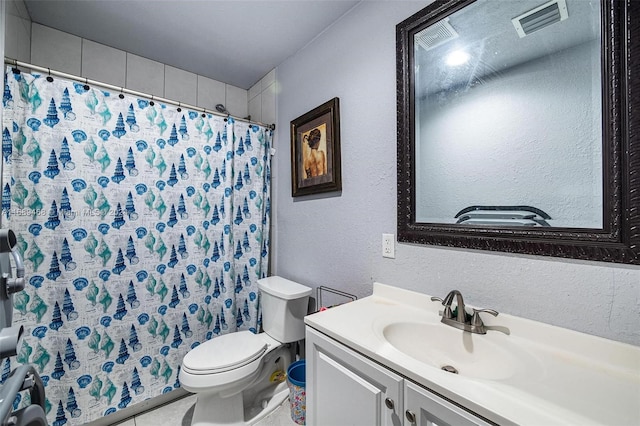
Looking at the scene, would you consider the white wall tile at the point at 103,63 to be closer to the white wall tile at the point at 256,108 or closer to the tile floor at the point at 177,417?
the white wall tile at the point at 256,108

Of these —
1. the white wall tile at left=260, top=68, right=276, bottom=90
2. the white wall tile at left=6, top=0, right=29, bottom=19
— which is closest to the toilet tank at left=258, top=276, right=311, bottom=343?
the white wall tile at left=260, top=68, right=276, bottom=90

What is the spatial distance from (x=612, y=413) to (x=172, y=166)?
2.07 m

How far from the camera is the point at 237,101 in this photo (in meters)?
2.41

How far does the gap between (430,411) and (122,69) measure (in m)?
2.57

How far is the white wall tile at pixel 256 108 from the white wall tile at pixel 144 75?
703 millimetres

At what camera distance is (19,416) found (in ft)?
2.30

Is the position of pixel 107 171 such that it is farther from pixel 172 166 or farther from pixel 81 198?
pixel 172 166

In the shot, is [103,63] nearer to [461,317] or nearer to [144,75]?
[144,75]

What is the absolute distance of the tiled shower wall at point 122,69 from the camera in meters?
1.44

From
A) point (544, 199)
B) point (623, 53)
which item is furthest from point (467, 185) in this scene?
point (623, 53)

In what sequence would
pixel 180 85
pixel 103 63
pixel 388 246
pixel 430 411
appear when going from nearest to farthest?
pixel 430 411 < pixel 388 246 < pixel 103 63 < pixel 180 85

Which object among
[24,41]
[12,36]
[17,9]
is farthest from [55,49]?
[12,36]

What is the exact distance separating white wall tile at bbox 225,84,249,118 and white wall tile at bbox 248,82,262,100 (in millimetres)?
70

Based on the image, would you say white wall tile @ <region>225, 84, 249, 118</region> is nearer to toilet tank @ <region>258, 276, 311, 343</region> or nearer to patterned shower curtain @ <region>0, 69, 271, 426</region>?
patterned shower curtain @ <region>0, 69, 271, 426</region>
